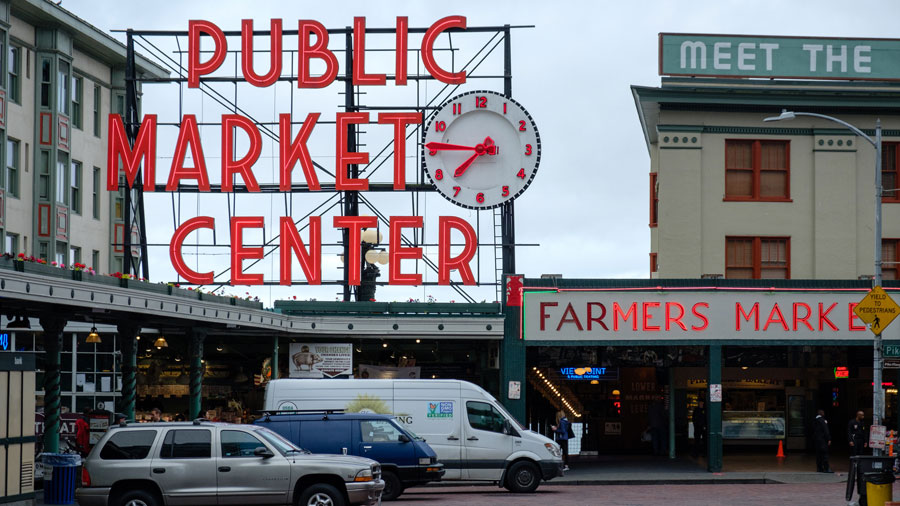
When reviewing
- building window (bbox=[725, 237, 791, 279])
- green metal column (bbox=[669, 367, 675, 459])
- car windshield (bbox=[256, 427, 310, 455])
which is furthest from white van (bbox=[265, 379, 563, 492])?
building window (bbox=[725, 237, 791, 279])

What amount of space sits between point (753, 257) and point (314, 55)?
52.9ft

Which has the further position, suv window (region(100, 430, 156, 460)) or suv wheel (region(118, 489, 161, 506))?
suv window (region(100, 430, 156, 460))

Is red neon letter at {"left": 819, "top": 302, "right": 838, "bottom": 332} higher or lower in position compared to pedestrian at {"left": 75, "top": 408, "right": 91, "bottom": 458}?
higher

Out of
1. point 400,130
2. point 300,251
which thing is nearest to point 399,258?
point 300,251

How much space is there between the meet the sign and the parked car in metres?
17.9

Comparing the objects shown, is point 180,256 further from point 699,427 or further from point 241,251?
point 699,427

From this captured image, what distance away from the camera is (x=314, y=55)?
140 ft

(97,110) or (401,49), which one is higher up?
(401,49)

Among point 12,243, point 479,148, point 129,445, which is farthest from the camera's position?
point 12,243

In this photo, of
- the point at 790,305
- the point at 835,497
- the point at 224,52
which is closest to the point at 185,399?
the point at 224,52

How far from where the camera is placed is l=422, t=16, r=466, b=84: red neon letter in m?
42.4

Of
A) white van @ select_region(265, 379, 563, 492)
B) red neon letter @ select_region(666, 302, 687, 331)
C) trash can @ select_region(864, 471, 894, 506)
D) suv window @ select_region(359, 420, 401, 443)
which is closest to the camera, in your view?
trash can @ select_region(864, 471, 894, 506)

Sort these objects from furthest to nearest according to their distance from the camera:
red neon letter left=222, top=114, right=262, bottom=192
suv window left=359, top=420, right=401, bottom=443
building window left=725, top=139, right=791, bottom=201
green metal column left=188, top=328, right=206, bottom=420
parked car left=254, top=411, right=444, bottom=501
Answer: red neon letter left=222, top=114, right=262, bottom=192
building window left=725, top=139, right=791, bottom=201
green metal column left=188, top=328, right=206, bottom=420
suv window left=359, top=420, right=401, bottom=443
parked car left=254, top=411, right=444, bottom=501

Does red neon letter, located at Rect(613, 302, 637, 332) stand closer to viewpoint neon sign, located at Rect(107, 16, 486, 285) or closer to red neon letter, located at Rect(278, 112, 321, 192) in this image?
viewpoint neon sign, located at Rect(107, 16, 486, 285)
